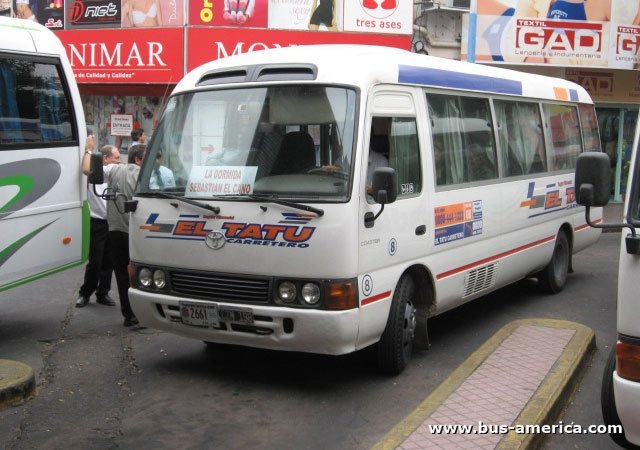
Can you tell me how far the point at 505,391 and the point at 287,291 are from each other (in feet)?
5.59

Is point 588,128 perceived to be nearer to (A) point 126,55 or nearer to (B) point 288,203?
(B) point 288,203

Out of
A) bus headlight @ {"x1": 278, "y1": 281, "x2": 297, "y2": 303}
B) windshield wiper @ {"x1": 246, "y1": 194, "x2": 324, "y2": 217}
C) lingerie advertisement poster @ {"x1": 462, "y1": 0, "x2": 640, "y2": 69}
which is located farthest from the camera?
lingerie advertisement poster @ {"x1": 462, "y1": 0, "x2": 640, "y2": 69}

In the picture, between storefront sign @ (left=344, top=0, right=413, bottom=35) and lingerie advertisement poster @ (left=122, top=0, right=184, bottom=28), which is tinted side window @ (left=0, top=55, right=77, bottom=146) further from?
storefront sign @ (left=344, top=0, right=413, bottom=35)

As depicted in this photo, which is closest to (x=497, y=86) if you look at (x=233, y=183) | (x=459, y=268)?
(x=459, y=268)

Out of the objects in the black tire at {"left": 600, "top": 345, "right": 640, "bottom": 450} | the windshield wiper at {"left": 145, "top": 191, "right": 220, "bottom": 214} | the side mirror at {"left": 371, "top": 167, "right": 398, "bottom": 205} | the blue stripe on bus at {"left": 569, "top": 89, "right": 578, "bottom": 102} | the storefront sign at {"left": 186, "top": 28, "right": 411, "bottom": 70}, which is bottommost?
the black tire at {"left": 600, "top": 345, "right": 640, "bottom": 450}

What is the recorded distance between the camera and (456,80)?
766 cm

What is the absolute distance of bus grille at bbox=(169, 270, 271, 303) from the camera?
597 centimetres

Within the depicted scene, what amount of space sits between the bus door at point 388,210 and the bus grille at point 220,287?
0.75 m

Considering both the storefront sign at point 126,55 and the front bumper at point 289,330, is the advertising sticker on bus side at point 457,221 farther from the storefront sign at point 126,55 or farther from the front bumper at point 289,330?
the storefront sign at point 126,55

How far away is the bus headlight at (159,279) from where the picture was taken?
6.42 m

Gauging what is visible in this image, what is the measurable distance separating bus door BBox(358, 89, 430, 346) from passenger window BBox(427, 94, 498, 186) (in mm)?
442

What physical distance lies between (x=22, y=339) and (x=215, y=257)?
2.87 meters

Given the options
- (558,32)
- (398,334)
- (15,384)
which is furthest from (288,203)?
(558,32)

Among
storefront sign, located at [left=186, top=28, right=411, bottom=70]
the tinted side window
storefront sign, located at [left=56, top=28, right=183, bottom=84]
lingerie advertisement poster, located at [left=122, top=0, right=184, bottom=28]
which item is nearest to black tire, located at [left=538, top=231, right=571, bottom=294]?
the tinted side window
